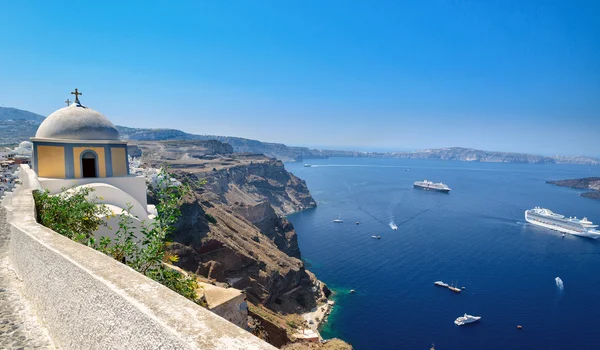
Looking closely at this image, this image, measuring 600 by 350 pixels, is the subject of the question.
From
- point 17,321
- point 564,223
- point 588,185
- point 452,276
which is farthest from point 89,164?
point 588,185

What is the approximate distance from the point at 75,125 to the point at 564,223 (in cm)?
8925

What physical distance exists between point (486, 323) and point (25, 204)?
4243 centimetres

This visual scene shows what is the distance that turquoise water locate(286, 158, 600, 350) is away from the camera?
3556 cm

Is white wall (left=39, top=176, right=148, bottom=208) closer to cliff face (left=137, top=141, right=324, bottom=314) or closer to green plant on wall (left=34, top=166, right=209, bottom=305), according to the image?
green plant on wall (left=34, top=166, right=209, bottom=305)

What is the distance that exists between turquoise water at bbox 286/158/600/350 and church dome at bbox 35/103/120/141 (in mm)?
29394

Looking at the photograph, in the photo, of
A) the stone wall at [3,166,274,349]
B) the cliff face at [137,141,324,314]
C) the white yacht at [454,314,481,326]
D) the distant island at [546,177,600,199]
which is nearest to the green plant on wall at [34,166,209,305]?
the stone wall at [3,166,274,349]

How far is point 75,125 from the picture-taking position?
52.7 ft

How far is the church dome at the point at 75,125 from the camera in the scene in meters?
15.9

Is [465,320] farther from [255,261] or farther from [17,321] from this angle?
[17,321]

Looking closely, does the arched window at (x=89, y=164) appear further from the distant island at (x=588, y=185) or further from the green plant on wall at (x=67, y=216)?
the distant island at (x=588, y=185)

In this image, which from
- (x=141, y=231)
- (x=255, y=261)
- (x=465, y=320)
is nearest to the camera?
(x=141, y=231)

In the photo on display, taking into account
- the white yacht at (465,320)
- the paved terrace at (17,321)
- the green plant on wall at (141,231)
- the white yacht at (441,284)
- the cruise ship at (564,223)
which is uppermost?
the green plant on wall at (141,231)

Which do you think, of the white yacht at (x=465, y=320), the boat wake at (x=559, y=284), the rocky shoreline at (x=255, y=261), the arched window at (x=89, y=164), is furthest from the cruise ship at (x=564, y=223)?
the arched window at (x=89, y=164)

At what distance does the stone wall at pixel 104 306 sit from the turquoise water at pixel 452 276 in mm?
33648
